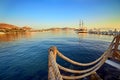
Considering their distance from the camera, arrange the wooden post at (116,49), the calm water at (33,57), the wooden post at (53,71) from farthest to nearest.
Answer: the calm water at (33,57)
the wooden post at (116,49)
the wooden post at (53,71)

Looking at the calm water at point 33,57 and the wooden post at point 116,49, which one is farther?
the calm water at point 33,57

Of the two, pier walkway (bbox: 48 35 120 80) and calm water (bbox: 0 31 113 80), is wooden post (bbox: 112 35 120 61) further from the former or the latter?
calm water (bbox: 0 31 113 80)

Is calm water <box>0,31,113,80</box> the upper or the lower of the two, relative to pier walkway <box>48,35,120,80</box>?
lower

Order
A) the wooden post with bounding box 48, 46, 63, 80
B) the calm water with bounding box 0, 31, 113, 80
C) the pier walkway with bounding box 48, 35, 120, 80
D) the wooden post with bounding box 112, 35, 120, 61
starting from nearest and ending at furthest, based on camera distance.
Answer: the wooden post with bounding box 48, 46, 63, 80, the pier walkway with bounding box 48, 35, 120, 80, the wooden post with bounding box 112, 35, 120, 61, the calm water with bounding box 0, 31, 113, 80

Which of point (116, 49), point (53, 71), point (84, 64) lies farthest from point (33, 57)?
point (53, 71)

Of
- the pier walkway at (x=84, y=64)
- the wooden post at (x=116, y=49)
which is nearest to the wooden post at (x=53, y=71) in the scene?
the pier walkway at (x=84, y=64)

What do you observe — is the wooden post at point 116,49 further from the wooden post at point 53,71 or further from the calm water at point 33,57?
the calm water at point 33,57

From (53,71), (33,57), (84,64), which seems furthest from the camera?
(33,57)

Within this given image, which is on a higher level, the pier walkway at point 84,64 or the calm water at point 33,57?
the pier walkway at point 84,64

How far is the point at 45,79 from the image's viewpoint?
793cm

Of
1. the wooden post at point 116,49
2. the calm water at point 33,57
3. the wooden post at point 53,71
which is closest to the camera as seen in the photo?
the wooden post at point 53,71

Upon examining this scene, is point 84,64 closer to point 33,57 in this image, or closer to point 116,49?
point 116,49

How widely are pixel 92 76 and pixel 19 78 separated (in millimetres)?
5629

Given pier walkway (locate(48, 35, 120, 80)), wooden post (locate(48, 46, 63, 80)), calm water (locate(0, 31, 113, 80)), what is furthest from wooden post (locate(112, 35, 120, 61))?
calm water (locate(0, 31, 113, 80))
